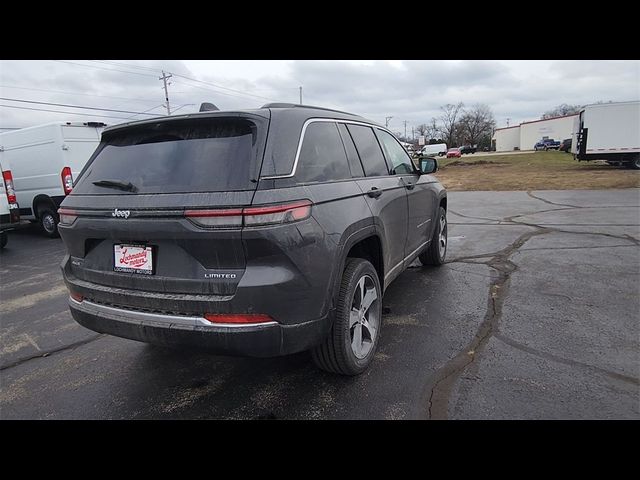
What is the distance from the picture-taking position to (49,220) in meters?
9.81

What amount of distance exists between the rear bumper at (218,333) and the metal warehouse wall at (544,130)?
71.6 meters

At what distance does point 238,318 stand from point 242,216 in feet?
1.88

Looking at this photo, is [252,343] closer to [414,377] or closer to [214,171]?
[214,171]

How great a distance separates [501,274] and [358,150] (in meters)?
2.98

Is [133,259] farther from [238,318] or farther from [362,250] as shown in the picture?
[362,250]

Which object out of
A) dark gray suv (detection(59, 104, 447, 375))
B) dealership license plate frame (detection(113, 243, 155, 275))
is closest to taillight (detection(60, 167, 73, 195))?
dark gray suv (detection(59, 104, 447, 375))

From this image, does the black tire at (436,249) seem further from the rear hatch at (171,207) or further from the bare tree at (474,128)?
the bare tree at (474,128)

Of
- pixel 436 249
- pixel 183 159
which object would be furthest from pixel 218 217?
pixel 436 249

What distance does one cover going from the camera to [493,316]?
381 centimetres

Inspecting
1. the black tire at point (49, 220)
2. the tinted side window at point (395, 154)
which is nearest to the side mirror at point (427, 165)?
the tinted side window at point (395, 154)

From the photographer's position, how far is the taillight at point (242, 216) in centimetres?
208

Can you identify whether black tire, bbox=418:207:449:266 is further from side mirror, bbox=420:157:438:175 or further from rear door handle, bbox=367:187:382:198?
rear door handle, bbox=367:187:382:198

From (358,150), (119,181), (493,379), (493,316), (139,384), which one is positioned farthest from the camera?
(493,316)
